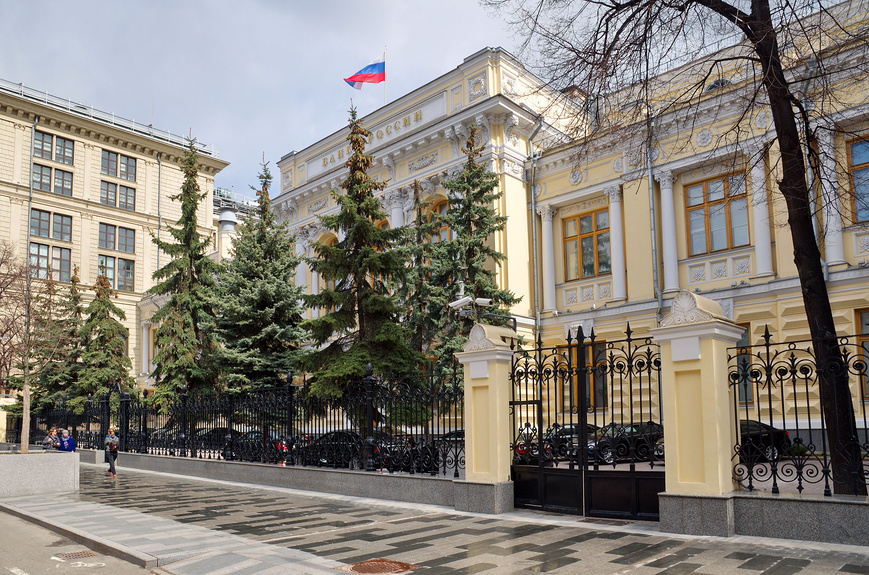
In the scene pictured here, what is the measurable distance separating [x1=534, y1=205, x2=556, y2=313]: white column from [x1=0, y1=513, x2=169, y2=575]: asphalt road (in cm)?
2002

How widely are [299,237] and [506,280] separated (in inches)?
541

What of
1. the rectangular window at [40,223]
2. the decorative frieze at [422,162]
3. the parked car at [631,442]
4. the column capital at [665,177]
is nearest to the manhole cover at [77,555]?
the parked car at [631,442]

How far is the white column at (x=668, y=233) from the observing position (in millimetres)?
24094

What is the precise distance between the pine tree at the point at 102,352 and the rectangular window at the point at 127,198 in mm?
23833

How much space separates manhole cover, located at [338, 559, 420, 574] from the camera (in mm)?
7328

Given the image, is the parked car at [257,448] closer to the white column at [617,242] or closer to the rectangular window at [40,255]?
the white column at [617,242]

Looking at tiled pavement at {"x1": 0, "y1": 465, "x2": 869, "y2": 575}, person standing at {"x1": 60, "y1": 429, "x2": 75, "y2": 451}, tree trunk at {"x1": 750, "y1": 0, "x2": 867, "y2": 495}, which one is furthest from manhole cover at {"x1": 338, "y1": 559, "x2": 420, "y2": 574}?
person standing at {"x1": 60, "y1": 429, "x2": 75, "y2": 451}

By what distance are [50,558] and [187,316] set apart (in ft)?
58.9

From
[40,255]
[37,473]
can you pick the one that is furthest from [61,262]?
[37,473]

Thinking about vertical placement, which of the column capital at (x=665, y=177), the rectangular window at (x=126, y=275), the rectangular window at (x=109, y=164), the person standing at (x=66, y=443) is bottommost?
the person standing at (x=66, y=443)

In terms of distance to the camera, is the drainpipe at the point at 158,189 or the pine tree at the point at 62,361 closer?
the pine tree at the point at 62,361

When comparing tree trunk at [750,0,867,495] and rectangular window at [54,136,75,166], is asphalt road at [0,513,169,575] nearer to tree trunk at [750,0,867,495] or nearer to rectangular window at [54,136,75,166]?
tree trunk at [750,0,867,495]

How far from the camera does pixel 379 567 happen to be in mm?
7473

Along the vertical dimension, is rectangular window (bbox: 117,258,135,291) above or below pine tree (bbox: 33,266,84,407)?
above
